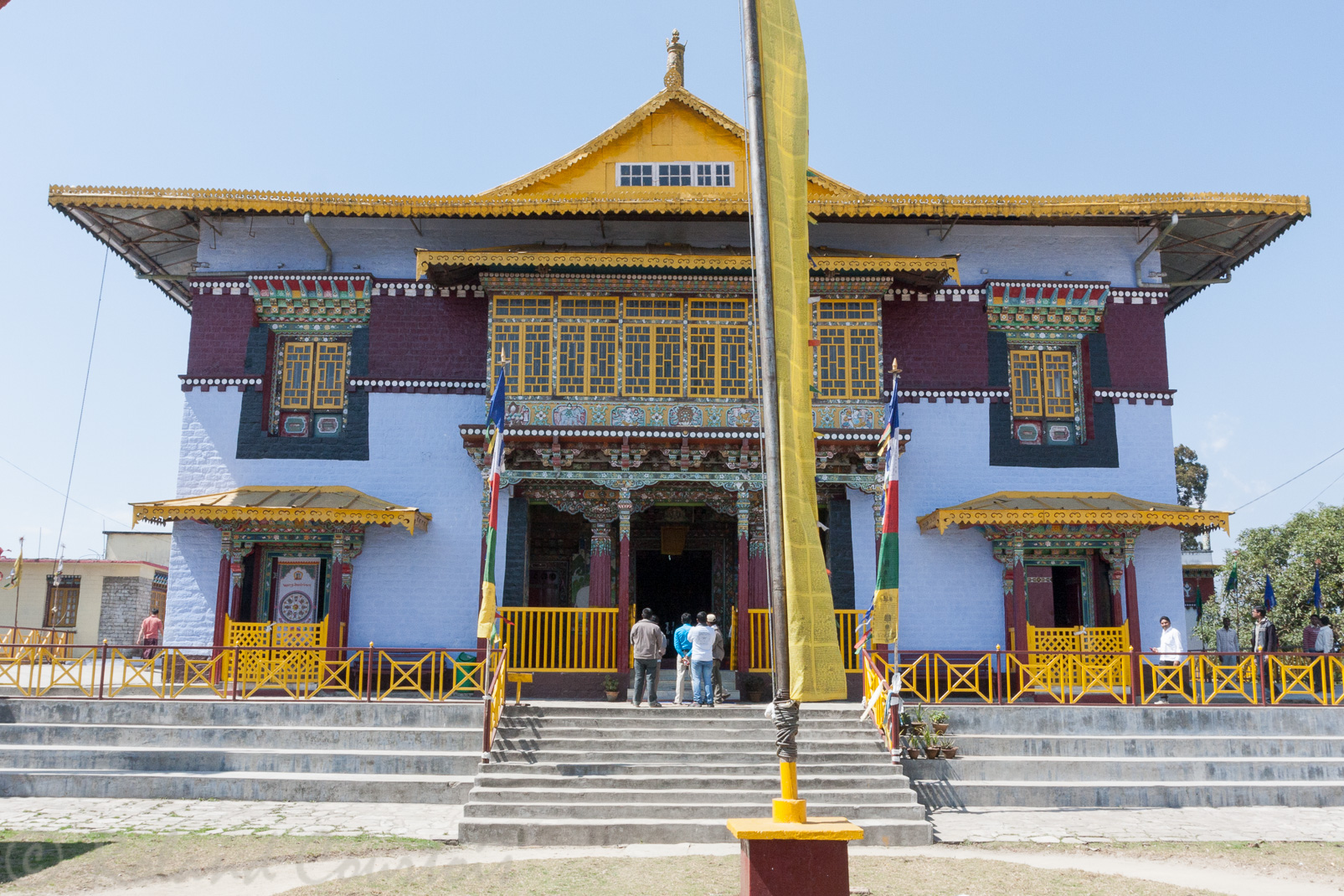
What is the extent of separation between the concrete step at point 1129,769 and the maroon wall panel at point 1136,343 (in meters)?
8.25

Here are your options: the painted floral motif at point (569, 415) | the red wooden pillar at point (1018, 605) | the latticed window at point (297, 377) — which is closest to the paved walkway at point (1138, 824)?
the red wooden pillar at point (1018, 605)

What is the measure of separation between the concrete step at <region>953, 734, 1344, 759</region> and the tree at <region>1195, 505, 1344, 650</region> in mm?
9161

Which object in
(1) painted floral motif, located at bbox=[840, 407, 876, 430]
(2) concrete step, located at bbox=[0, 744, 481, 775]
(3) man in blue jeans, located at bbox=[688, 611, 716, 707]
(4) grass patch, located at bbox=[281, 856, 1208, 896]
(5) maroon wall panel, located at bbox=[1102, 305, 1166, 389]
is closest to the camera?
(4) grass patch, located at bbox=[281, 856, 1208, 896]

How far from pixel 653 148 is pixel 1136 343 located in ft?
33.9

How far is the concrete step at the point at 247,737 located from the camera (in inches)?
540

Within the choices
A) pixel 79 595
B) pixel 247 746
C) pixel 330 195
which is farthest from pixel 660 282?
pixel 79 595

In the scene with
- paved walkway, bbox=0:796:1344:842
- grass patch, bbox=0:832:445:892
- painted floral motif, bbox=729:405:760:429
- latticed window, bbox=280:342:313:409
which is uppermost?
latticed window, bbox=280:342:313:409

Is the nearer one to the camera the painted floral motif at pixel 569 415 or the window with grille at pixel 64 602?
the painted floral motif at pixel 569 415

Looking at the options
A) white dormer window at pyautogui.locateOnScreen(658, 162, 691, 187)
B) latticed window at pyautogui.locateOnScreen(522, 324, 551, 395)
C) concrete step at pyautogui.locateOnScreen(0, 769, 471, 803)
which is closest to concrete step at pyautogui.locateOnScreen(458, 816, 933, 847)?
concrete step at pyautogui.locateOnScreen(0, 769, 471, 803)

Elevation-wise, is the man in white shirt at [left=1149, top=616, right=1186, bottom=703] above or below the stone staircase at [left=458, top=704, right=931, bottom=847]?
above

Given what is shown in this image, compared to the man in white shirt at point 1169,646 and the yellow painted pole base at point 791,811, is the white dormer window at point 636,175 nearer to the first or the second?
the man in white shirt at point 1169,646

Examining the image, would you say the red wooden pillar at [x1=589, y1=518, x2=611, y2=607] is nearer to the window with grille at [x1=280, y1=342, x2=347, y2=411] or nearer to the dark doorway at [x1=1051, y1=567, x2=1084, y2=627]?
the window with grille at [x1=280, y1=342, x2=347, y2=411]

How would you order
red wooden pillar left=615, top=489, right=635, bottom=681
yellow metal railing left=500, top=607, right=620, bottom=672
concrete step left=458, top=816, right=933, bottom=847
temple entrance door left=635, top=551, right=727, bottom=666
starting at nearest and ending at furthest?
1. concrete step left=458, top=816, right=933, bottom=847
2. red wooden pillar left=615, top=489, right=635, bottom=681
3. yellow metal railing left=500, top=607, right=620, bottom=672
4. temple entrance door left=635, top=551, right=727, bottom=666

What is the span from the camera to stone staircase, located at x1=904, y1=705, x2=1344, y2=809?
1293 cm
